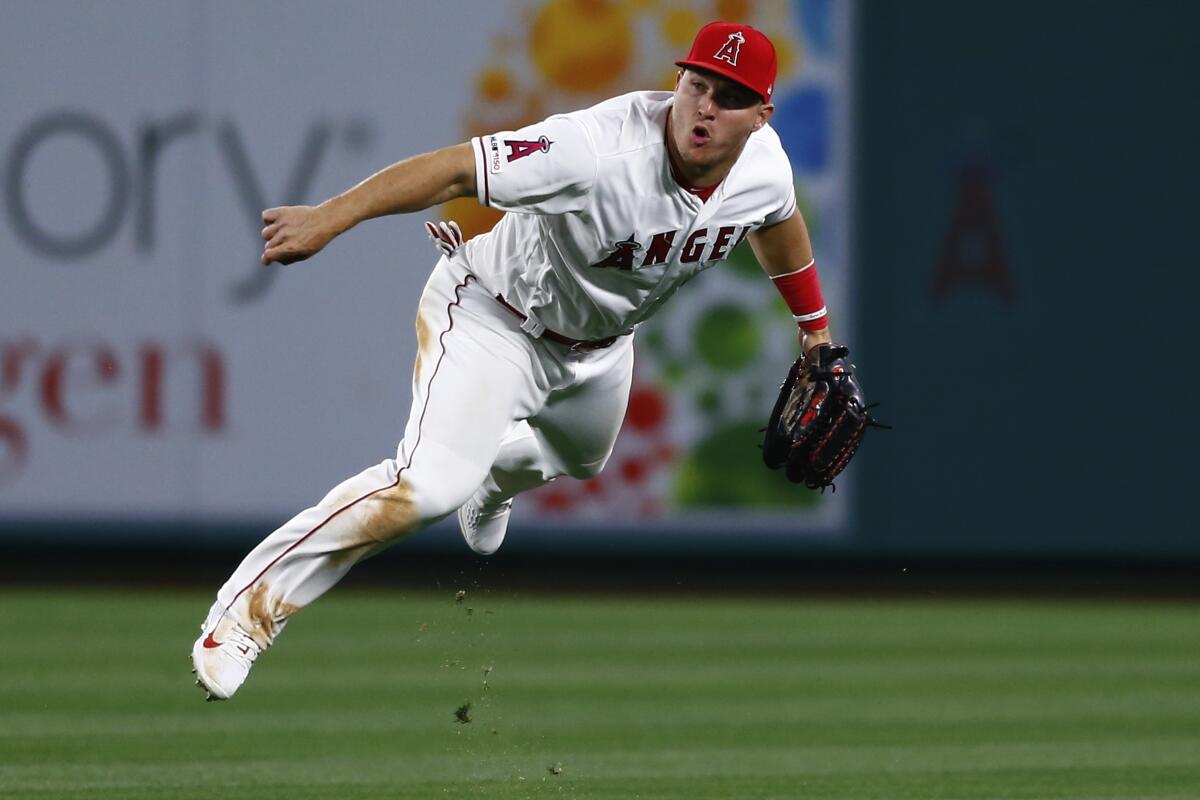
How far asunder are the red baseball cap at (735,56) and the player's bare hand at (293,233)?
964 millimetres

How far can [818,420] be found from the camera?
5309mm

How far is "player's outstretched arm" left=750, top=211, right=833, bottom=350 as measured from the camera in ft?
17.8

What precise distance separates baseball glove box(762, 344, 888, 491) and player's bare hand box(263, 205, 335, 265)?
60.9 inches

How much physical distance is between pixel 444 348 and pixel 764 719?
239cm

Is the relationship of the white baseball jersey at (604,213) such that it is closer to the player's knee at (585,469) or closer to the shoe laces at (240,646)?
the player's knee at (585,469)

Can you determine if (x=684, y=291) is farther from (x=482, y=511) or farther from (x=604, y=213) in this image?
(x=604, y=213)

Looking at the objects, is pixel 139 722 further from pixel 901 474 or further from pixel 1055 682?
pixel 901 474

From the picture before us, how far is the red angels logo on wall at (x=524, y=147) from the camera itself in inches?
179

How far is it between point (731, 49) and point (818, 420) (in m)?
1.12

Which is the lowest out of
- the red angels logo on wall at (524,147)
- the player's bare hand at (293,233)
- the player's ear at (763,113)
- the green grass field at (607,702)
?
Result: the green grass field at (607,702)

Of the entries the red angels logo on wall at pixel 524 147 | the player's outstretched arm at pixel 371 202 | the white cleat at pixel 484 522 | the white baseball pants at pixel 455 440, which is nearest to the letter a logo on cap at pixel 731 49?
the red angels logo on wall at pixel 524 147

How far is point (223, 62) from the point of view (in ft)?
35.1

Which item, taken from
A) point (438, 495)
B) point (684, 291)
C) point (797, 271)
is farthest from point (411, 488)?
point (684, 291)

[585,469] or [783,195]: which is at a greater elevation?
[783,195]
